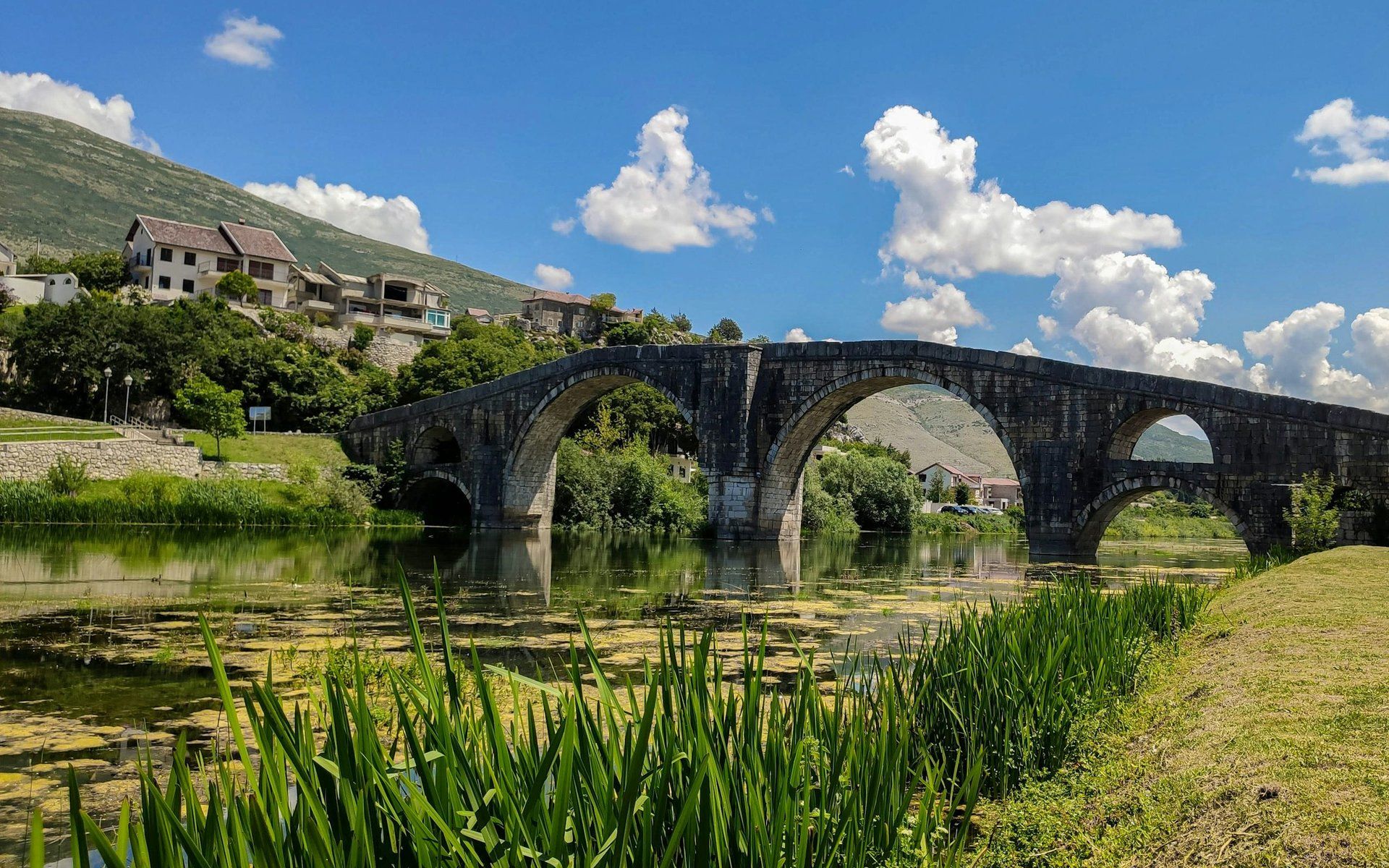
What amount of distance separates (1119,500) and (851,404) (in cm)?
822

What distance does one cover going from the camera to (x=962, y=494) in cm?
6378

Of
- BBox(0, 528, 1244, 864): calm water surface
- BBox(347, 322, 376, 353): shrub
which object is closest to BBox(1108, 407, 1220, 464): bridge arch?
BBox(0, 528, 1244, 864): calm water surface

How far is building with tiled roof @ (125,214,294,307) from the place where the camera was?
47688 millimetres

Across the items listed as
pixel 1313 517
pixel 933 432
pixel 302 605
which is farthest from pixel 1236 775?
pixel 933 432

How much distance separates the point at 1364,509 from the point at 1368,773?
14.9 m

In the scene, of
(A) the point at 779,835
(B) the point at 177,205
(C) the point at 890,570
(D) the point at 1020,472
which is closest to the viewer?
(A) the point at 779,835

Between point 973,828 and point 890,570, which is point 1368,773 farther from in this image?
point 890,570

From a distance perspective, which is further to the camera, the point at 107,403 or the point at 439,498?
the point at 439,498

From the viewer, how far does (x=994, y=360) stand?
21984mm

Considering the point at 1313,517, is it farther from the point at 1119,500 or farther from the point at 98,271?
the point at 98,271

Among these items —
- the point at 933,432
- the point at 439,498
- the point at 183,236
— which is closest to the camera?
the point at 439,498

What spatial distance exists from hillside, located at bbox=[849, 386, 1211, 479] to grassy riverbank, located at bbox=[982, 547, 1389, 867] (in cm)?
8741

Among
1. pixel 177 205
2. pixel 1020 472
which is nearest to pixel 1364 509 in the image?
pixel 1020 472

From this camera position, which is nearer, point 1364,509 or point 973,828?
point 973,828
